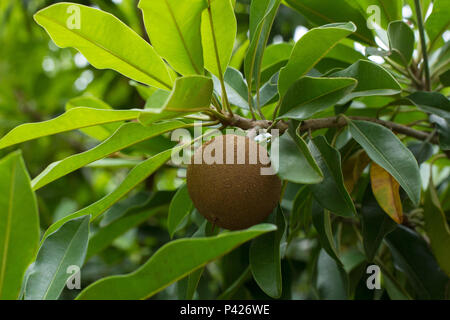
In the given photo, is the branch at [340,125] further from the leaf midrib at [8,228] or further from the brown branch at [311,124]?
the leaf midrib at [8,228]

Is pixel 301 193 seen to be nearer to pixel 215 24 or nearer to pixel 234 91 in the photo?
pixel 234 91

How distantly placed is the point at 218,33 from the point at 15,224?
1.39 feet

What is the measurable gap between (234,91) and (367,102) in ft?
1.26

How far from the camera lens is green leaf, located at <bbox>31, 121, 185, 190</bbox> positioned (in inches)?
30.3

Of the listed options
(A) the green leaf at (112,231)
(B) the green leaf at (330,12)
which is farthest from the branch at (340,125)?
(A) the green leaf at (112,231)

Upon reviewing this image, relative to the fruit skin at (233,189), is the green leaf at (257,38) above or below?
above

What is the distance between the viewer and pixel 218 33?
81 cm

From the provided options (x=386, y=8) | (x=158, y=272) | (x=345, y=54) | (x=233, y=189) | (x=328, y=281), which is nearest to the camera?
(x=158, y=272)

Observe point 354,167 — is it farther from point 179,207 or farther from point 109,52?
point 109,52

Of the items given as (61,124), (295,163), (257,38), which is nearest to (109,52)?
(61,124)

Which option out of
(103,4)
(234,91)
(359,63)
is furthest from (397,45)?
(103,4)

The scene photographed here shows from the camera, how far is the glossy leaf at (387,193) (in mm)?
847

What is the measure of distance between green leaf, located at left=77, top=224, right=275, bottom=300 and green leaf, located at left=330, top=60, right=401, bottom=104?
1.20 feet

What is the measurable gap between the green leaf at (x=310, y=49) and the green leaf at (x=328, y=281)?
0.54 meters
